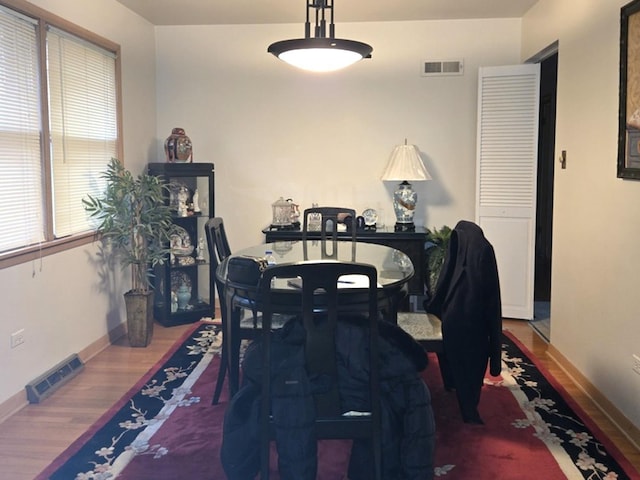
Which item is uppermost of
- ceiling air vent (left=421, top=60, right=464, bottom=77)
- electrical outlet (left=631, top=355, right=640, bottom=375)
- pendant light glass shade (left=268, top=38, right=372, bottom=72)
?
ceiling air vent (left=421, top=60, right=464, bottom=77)

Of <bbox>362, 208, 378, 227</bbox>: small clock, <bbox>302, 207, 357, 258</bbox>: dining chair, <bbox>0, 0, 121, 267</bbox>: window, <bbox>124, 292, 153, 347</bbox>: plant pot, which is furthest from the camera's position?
<bbox>362, 208, 378, 227</bbox>: small clock

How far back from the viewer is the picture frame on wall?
2816mm

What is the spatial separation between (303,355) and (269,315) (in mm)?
180

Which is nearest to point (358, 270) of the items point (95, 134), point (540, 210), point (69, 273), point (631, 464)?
point (631, 464)

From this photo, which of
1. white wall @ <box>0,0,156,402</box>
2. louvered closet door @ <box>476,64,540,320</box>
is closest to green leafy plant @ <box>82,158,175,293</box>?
white wall @ <box>0,0,156,402</box>

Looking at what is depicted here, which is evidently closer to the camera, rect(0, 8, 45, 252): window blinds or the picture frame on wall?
the picture frame on wall

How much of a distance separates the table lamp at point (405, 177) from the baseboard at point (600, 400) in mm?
1531

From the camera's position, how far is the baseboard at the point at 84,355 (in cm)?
317

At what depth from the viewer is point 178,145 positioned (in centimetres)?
487

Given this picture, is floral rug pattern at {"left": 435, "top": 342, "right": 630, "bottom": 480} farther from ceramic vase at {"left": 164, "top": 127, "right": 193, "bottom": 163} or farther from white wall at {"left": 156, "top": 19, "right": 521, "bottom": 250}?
ceramic vase at {"left": 164, "top": 127, "right": 193, "bottom": 163}

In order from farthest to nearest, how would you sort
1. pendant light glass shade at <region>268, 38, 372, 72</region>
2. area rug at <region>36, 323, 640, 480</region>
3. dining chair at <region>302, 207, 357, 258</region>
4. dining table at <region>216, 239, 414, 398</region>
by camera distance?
dining chair at <region>302, 207, 357, 258</region> < pendant light glass shade at <region>268, 38, 372, 72</region> < dining table at <region>216, 239, 414, 398</region> < area rug at <region>36, 323, 640, 480</region>

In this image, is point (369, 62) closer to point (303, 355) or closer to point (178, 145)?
point (178, 145)

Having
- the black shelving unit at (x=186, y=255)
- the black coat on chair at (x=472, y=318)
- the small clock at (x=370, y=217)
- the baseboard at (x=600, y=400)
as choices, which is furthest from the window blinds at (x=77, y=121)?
the baseboard at (x=600, y=400)

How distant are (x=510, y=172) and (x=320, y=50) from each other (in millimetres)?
2303
